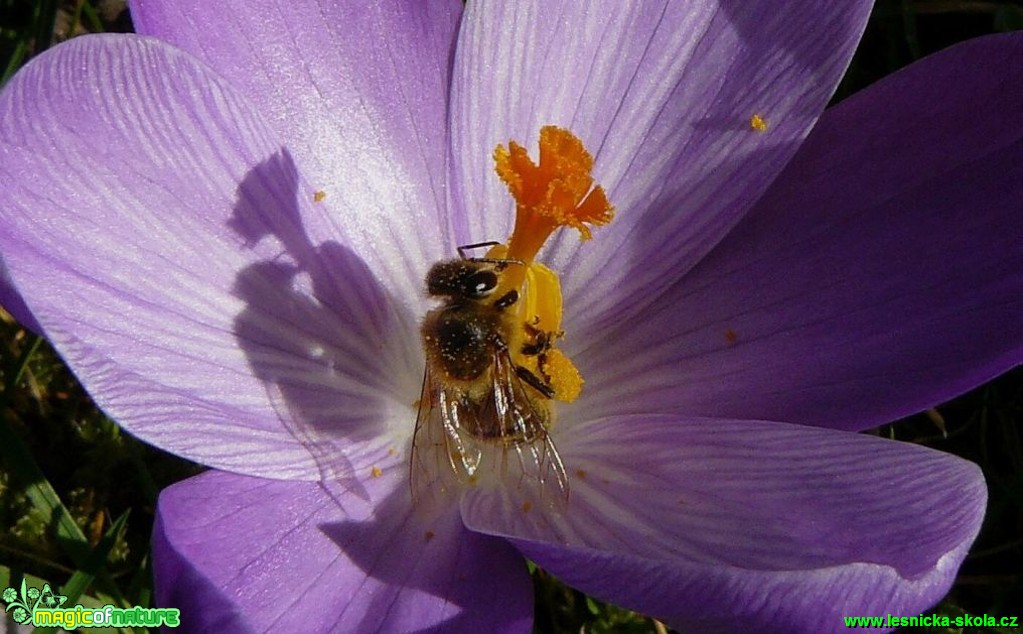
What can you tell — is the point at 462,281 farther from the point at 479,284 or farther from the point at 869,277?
the point at 869,277

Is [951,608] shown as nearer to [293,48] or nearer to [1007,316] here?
[1007,316]

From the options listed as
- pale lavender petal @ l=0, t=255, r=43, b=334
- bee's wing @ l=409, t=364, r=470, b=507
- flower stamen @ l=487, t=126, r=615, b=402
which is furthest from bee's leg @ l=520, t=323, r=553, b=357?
pale lavender petal @ l=0, t=255, r=43, b=334

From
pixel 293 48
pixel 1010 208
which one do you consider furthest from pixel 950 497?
pixel 293 48

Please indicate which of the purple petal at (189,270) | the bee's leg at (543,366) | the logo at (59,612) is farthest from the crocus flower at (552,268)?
the logo at (59,612)

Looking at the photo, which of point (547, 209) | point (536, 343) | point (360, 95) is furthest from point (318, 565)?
point (360, 95)

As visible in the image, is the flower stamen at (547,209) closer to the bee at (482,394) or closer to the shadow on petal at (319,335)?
the bee at (482,394)

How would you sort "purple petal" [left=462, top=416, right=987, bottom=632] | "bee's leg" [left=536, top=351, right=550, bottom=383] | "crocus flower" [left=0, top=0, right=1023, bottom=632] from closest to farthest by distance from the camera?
1. "purple petal" [left=462, top=416, right=987, bottom=632]
2. "crocus flower" [left=0, top=0, right=1023, bottom=632]
3. "bee's leg" [left=536, top=351, right=550, bottom=383]

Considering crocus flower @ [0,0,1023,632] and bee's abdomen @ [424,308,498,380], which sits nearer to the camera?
crocus flower @ [0,0,1023,632]

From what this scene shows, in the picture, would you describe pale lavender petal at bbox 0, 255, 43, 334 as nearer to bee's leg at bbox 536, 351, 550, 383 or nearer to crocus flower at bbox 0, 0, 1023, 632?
crocus flower at bbox 0, 0, 1023, 632
